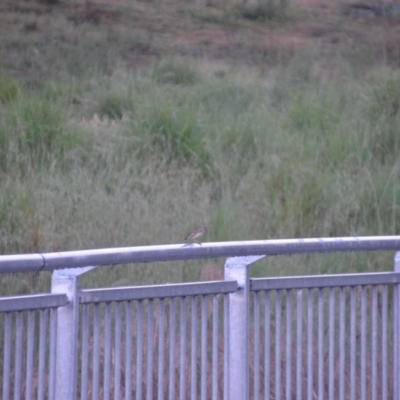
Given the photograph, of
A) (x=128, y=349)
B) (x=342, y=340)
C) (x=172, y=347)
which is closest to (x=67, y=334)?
(x=128, y=349)

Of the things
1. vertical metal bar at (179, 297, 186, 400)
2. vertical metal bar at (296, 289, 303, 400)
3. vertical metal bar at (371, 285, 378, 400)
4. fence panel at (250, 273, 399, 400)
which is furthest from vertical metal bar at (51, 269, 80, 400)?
vertical metal bar at (371, 285, 378, 400)

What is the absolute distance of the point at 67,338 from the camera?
4.29 metres

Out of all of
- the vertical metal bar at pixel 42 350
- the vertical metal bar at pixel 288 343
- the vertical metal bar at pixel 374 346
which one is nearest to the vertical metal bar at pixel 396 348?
the vertical metal bar at pixel 374 346

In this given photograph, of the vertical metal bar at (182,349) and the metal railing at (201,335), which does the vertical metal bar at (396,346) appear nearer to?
the metal railing at (201,335)

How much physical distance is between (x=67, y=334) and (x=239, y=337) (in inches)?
38.4

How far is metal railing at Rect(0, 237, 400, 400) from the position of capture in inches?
169

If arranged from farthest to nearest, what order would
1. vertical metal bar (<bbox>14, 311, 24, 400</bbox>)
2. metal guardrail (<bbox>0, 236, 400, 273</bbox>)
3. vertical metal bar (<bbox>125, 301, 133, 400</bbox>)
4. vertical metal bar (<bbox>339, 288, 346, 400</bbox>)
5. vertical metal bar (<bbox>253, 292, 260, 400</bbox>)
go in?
1. vertical metal bar (<bbox>339, 288, 346, 400</bbox>)
2. vertical metal bar (<bbox>253, 292, 260, 400</bbox>)
3. vertical metal bar (<bbox>125, 301, 133, 400</bbox>)
4. vertical metal bar (<bbox>14, 311, 24, 400</bbox>)
5. metal guardrail (<bbox>0, 236, 400, 273</bbox>)

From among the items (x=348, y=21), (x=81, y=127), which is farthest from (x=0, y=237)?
(x=348, y=21)

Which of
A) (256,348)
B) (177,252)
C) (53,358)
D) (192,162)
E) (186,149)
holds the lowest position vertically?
(53,358)

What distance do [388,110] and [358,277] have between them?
8.05 metres

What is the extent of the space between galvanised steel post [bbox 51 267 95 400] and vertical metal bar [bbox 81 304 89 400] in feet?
0.42

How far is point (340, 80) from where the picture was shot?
15.1 m

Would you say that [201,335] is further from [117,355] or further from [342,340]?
[342,340]

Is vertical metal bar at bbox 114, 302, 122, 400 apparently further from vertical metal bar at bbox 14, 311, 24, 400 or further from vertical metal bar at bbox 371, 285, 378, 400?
A: vertical metal bar at bbox 371, 285, 378, 400
